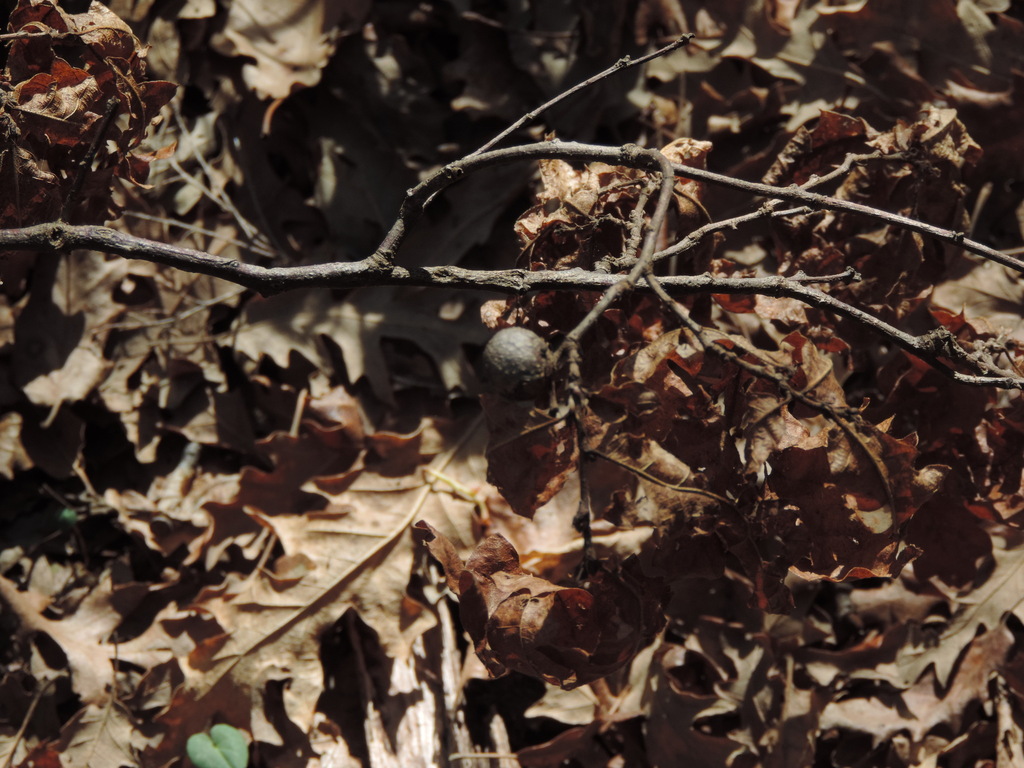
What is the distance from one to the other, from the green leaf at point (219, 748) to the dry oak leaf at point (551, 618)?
2.61 feet

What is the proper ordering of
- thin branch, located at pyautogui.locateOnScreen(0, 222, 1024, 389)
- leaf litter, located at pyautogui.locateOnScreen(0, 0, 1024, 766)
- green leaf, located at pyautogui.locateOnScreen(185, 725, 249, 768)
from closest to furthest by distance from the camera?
thin branch, located at pyautogui.locateOnScreen(0, 222, 1024, 389), leaf litter, located at pyautogui.locateOnScreen(0, 0, 1024, 766), green leaf, located at pyautogui.locateOnScreen(185, 725, 249, 768)

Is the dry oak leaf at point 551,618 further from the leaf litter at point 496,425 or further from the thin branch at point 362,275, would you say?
the thin branch at point 362,275

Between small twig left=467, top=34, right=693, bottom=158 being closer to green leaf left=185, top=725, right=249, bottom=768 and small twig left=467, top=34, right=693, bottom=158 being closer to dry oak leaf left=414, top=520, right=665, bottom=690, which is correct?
dry oak leaf left=414, top=520, right=665, bottom=690

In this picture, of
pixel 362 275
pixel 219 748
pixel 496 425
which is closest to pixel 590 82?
pixel 362 275

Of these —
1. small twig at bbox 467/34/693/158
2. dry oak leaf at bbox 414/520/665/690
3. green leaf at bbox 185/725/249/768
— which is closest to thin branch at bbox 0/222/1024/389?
small twig at bbox 467/34/693/158

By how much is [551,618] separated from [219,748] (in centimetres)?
103

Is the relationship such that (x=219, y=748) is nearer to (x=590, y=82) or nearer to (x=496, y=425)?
(x=496, y=425)

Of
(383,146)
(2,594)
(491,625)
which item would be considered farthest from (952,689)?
(2,594)

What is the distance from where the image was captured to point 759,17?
261 centimetres

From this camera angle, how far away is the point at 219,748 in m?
2.06

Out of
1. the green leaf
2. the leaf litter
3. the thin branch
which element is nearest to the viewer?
the thin branch

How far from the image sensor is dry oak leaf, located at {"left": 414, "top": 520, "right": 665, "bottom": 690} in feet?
5.45

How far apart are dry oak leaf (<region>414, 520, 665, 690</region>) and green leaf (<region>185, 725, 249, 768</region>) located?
0.79 meters

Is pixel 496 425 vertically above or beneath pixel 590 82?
beneath
